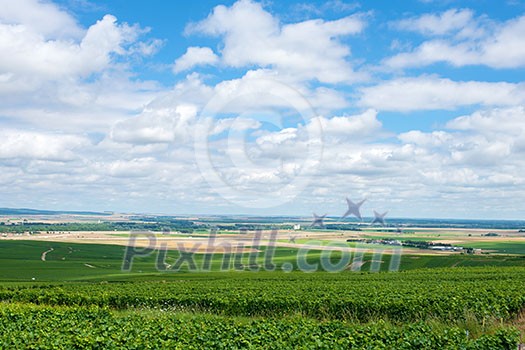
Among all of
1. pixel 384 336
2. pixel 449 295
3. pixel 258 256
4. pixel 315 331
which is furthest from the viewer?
pixel 258 256

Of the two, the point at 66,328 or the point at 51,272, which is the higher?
the point at 66,328

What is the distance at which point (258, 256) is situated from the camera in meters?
103

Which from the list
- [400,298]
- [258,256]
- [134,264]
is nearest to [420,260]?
[258,256]

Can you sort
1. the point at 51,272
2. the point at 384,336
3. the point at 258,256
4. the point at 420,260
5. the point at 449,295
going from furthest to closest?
the point at 258,256, the point at 420,260, the point at 51,272, the point at 449,295, the point at 384,336

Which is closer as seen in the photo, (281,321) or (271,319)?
(281,321)

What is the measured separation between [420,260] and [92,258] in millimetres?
68878

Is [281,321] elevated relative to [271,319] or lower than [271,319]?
elevated

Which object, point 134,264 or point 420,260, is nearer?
point 420,260

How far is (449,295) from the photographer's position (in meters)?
23.8

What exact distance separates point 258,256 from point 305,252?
1049cm

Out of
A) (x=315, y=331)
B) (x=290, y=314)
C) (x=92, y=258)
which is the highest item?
(x=315, y=331)

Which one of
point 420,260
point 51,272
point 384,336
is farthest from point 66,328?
point 420,260

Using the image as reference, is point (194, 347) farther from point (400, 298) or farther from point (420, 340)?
point (400, 298)

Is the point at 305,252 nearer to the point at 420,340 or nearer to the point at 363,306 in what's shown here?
the point at 363,306
